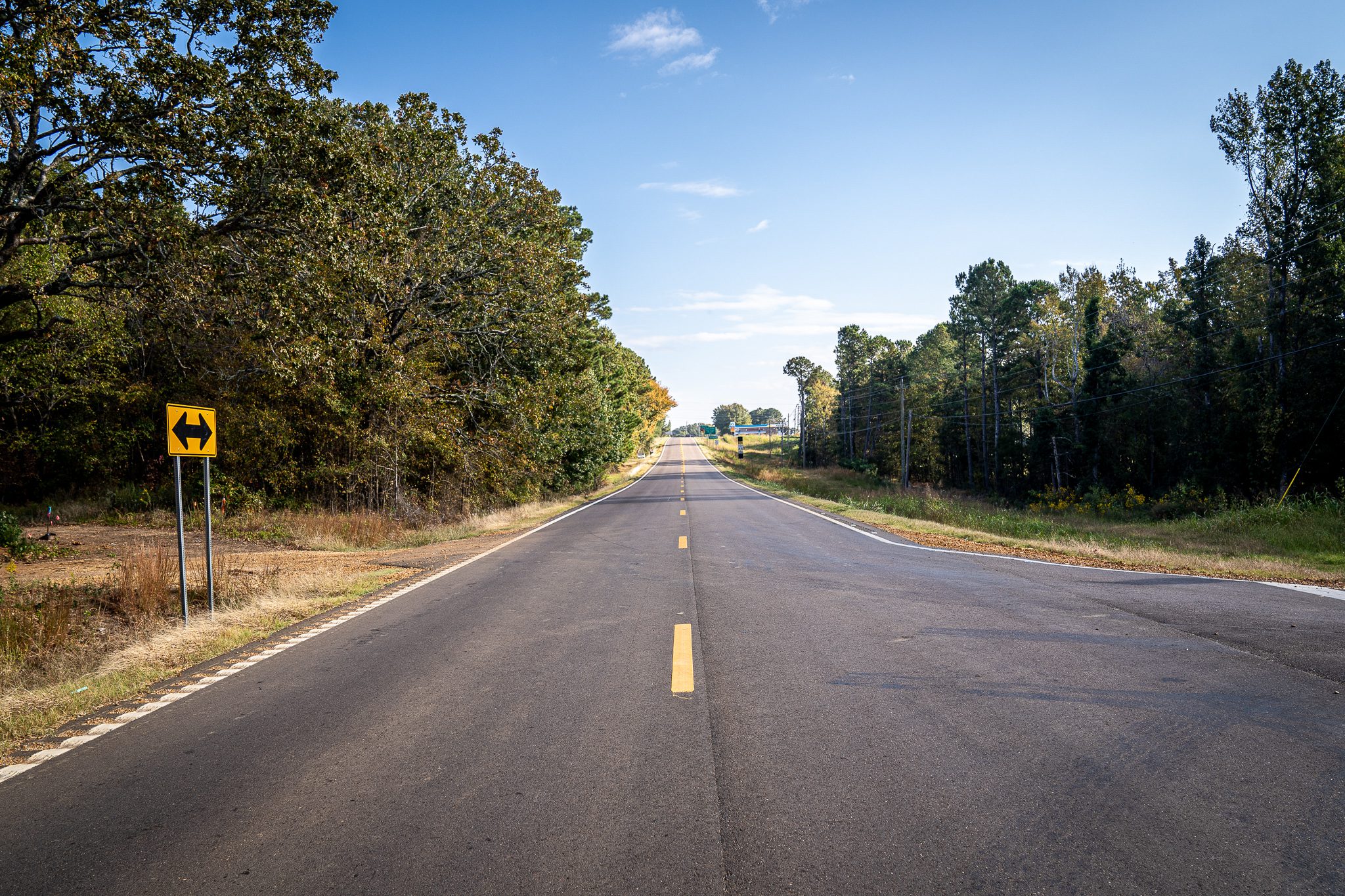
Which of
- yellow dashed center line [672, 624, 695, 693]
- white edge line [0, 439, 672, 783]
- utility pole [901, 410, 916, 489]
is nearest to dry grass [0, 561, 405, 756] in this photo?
white edge line [0, 439, 672, 783]

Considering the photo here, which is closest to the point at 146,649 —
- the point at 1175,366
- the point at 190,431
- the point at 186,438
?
the point at 186,438

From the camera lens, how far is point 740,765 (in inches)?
145

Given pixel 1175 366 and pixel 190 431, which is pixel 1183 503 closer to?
pixel 1175 366

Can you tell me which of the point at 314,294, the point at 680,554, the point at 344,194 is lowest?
the point at 680,554

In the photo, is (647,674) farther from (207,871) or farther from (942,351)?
(942,351)

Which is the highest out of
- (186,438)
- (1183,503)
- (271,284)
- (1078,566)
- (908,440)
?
(271,284)

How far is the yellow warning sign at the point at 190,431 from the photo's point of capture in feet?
25.4

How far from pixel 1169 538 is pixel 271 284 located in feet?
80.9

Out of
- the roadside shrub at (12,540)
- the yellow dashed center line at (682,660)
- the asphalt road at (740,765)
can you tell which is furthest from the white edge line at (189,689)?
the roadside shrub at (12,540)

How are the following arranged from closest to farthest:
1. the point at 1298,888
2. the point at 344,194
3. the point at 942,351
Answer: the point at 1298,888 → the point at 344,194 → the point at 942,351

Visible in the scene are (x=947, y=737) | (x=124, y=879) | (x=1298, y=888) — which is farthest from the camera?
(x=947, y=737)

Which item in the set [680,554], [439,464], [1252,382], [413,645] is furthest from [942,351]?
[413,645]

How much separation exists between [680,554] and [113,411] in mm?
21375

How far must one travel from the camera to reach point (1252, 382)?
28562 millimetres
